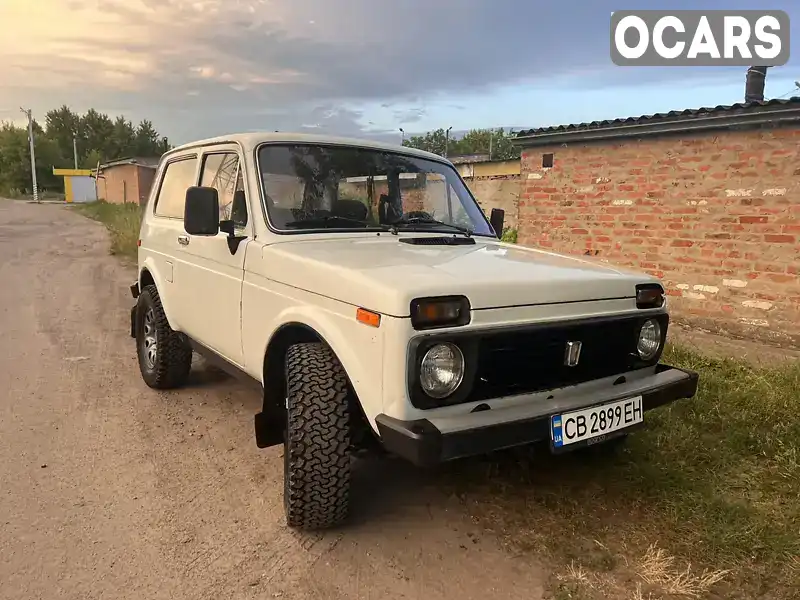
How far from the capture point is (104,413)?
14.8ft

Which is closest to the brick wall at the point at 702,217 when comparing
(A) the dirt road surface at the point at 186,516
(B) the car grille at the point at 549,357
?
(B) the car grille at the point at 549,357

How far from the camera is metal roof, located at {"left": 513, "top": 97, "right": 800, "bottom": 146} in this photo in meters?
6.70

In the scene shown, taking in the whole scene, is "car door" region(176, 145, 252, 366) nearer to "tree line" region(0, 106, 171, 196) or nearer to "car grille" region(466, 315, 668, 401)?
"car grille" region(466, 315, 668, 401)

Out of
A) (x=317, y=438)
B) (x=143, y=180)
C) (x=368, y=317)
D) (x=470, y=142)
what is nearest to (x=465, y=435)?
(x=368, y=317)

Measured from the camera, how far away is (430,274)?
2.63 meters

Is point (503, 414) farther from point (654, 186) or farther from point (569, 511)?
point (654, 186)

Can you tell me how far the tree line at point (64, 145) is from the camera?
72.6 metres

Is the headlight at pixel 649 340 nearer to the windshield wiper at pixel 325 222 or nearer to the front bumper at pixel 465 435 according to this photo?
the front bumper at pixel 465 435

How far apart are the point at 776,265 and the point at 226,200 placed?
19.8 feet

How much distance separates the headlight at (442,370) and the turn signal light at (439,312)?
105 mm

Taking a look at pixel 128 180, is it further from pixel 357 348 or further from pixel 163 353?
pixel 357 348

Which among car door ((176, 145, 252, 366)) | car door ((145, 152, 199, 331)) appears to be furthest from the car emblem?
car door ((145, 152, 199, 331))

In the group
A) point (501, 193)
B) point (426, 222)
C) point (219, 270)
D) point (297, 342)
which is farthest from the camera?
point (501, 193)

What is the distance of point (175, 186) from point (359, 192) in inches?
70.8
